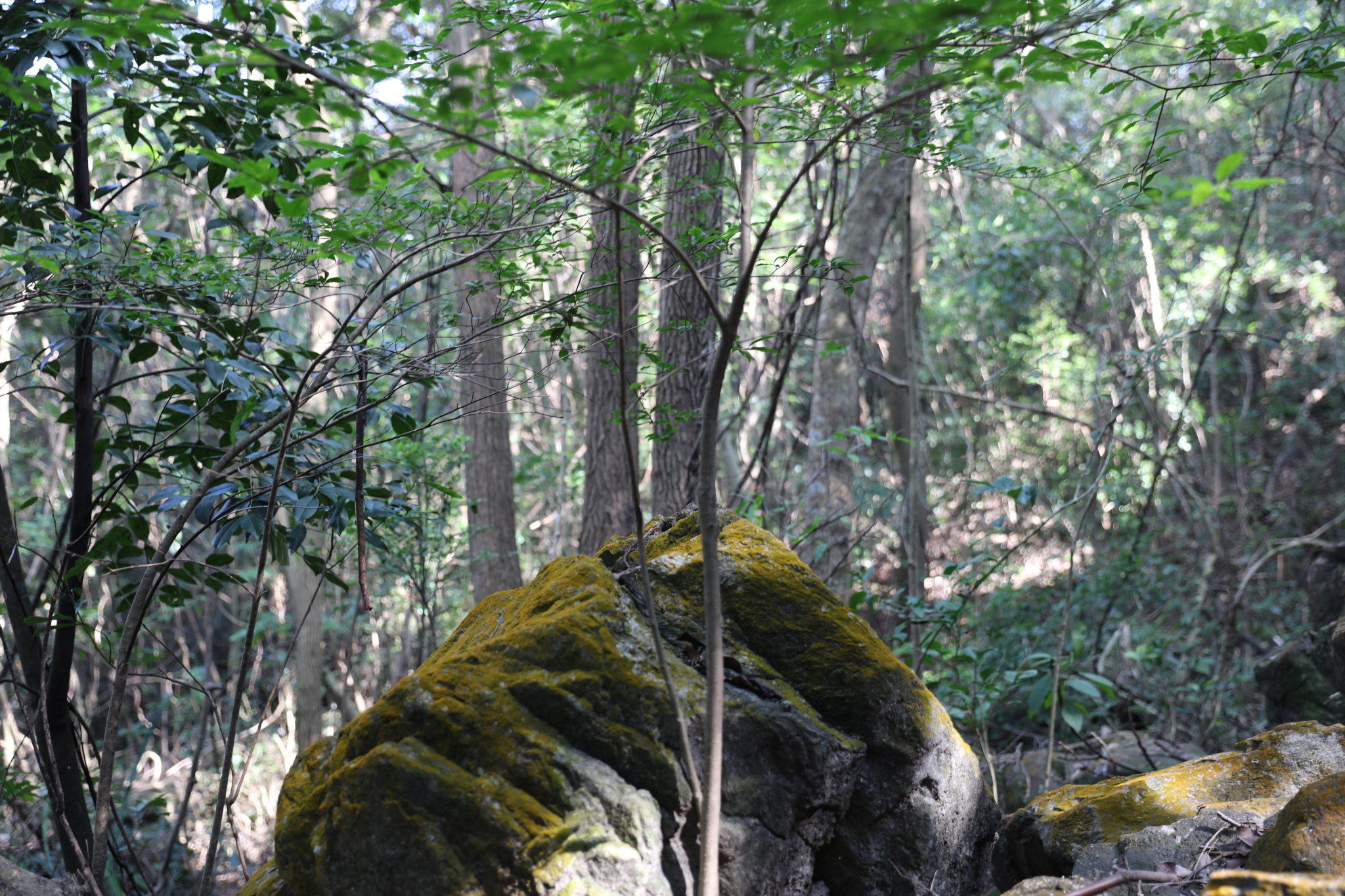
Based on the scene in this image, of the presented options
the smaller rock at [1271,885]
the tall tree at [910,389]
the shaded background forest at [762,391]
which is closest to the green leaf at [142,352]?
the shaded background forest at [762,391]

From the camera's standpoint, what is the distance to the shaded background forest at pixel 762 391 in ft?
9.34

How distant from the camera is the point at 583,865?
180 cm

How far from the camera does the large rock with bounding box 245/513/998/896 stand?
71.7 inches

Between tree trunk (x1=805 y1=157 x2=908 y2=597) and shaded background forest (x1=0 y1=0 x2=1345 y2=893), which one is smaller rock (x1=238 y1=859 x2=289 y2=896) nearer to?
shaded background forest (x1=0 y1=0 x2=1345 y2=893)

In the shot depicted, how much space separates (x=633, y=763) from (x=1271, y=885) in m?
1.32

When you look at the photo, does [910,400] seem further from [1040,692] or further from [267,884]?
[267,884]

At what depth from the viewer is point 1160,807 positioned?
2.60m

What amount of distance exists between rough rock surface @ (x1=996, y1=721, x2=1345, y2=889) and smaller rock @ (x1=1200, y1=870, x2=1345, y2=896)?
1017 mm

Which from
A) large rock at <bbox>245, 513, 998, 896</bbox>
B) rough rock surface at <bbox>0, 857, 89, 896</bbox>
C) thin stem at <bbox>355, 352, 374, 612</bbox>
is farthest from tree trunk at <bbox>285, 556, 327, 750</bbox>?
large rock at <bbox>245, 513, 998, 896</bbox>

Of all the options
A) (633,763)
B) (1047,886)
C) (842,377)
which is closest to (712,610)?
(633,763)

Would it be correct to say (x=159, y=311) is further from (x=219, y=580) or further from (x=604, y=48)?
(x=604, y=48)

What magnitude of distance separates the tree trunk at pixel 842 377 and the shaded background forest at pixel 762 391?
0.12 ft

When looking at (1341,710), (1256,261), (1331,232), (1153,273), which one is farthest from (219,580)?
(1331,232)

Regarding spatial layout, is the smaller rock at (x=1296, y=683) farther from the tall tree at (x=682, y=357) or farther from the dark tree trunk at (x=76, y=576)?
the dark tree trunk at (x=76, y=576)
